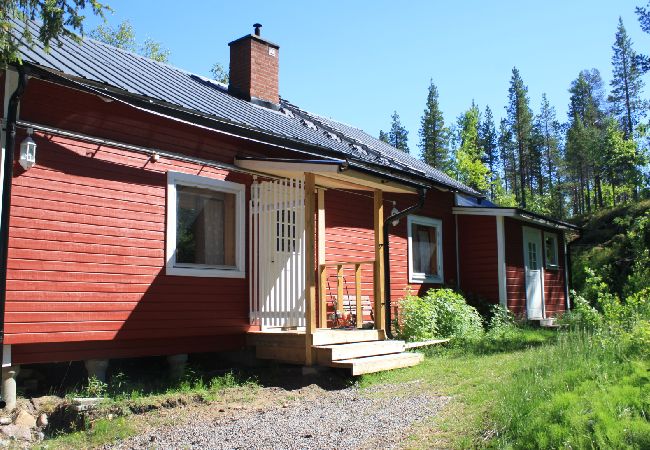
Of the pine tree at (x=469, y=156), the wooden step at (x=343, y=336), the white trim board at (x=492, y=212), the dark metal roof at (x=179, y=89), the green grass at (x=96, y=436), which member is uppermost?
the pine tree at (x=469, y=156)

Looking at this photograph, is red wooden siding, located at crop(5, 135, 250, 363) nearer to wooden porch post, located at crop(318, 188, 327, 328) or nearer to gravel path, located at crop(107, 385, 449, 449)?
wooden porch post, located at crop(318, 188, 327, 328)

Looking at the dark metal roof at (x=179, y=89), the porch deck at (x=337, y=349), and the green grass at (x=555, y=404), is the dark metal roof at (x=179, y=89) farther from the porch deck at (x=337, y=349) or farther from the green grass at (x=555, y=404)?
the green grass at (x=555, y=404)

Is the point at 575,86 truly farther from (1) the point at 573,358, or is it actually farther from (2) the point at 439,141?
(1) the point at 573,358

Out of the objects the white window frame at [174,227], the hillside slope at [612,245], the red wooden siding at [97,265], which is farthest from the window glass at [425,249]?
the hillside slope at [612,245]

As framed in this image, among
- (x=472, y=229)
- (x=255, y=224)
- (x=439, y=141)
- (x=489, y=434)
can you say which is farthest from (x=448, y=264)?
(x=439, y=141)

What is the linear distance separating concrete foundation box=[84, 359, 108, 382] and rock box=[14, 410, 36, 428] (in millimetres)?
1251

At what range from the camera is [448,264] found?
14398 mm

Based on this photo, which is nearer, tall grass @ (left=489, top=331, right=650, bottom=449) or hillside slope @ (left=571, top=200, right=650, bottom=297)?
tall grass @ (left=489, top=331, right=650, bottom=449)

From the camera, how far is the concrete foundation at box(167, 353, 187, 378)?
26.7ft

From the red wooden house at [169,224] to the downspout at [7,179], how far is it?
0.9 inches

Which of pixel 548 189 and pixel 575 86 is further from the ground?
pixel 575 86

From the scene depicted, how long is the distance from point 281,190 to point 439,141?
38.8 m

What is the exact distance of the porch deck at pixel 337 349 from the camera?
26.0 feet

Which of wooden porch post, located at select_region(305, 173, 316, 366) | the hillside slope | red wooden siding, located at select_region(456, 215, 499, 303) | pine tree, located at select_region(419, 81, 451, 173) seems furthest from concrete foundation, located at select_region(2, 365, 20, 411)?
pine tree, located at select_region(419, 81, 451, 173)
